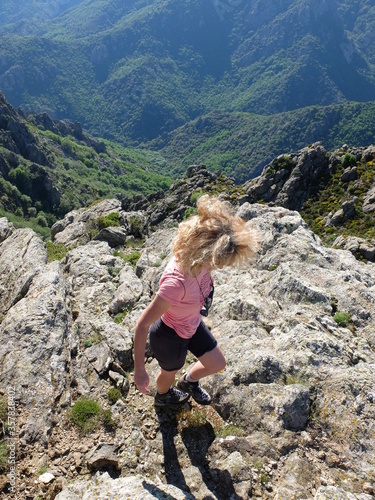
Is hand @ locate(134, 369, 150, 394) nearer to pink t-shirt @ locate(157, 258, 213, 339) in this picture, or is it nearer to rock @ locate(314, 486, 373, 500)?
pink t-shirt @ locate(157, 258, 213, 339)

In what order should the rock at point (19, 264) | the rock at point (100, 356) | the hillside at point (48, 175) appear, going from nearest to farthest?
the rock at point (100, 356) → the rock at point (19, 264) → the hillside at point (48, 175)

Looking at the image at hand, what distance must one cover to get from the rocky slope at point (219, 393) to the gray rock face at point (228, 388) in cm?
2

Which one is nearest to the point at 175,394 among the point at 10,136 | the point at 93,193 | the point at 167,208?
the point at 167,208

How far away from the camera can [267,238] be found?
1275cm

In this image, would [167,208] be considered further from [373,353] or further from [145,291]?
[373,353]

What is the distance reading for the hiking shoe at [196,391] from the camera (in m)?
6.44

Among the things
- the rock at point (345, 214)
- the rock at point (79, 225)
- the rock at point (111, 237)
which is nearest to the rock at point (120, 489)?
the rock at point (111, 237)

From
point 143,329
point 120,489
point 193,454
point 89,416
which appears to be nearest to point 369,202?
point 193,454

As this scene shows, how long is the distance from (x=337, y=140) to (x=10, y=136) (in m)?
168

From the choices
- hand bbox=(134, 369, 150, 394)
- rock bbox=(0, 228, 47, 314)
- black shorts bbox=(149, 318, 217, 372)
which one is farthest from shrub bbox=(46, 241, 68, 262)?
hand bbox=(134, 369, 150, 394)

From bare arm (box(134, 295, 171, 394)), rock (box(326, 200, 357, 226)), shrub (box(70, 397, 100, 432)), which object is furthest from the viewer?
rock (box(326, 200, 357, 226))

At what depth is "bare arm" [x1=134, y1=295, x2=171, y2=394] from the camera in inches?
177

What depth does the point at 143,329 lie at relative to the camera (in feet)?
15.3

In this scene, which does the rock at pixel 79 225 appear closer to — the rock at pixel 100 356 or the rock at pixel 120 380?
the rock at pixel 100 356
